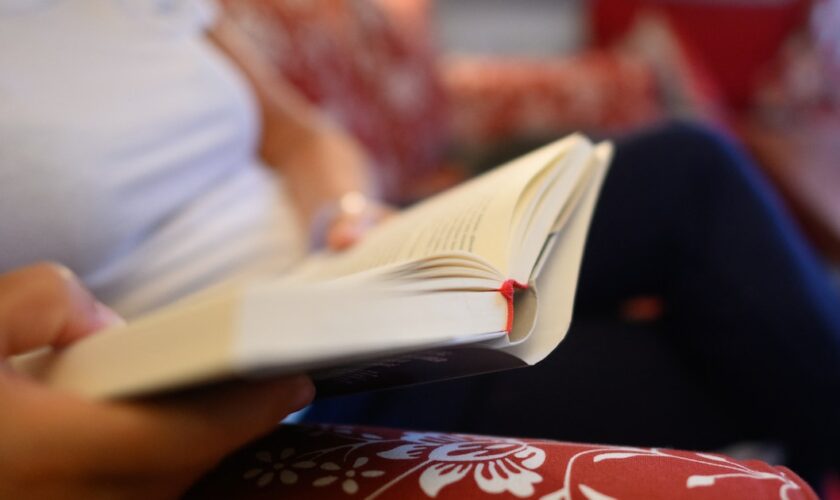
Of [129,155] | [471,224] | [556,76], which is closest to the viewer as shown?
[471,224]

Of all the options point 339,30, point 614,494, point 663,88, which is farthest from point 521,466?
point 663,88

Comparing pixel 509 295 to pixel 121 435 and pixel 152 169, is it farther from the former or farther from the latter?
pixel 152 169

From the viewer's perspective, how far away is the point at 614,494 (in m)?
0.27

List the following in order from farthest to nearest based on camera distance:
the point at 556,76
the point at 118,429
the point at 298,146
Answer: the point at 556,76
the point at 298,146
the point at 118,429

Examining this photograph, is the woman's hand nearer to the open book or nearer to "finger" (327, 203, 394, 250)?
the open book

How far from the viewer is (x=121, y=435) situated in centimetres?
25

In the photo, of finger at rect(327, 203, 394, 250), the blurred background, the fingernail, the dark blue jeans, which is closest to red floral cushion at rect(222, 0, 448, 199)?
the blurred background

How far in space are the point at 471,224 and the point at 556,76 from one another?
122 centimetres

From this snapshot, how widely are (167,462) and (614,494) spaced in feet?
0.62

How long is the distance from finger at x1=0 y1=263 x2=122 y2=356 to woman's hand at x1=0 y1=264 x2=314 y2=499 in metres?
0.04

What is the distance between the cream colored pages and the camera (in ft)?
1.17

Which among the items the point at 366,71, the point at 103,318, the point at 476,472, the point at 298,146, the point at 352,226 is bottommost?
the point at 476,472

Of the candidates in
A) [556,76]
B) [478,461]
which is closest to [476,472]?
[478,461]

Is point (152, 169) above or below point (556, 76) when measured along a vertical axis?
below
